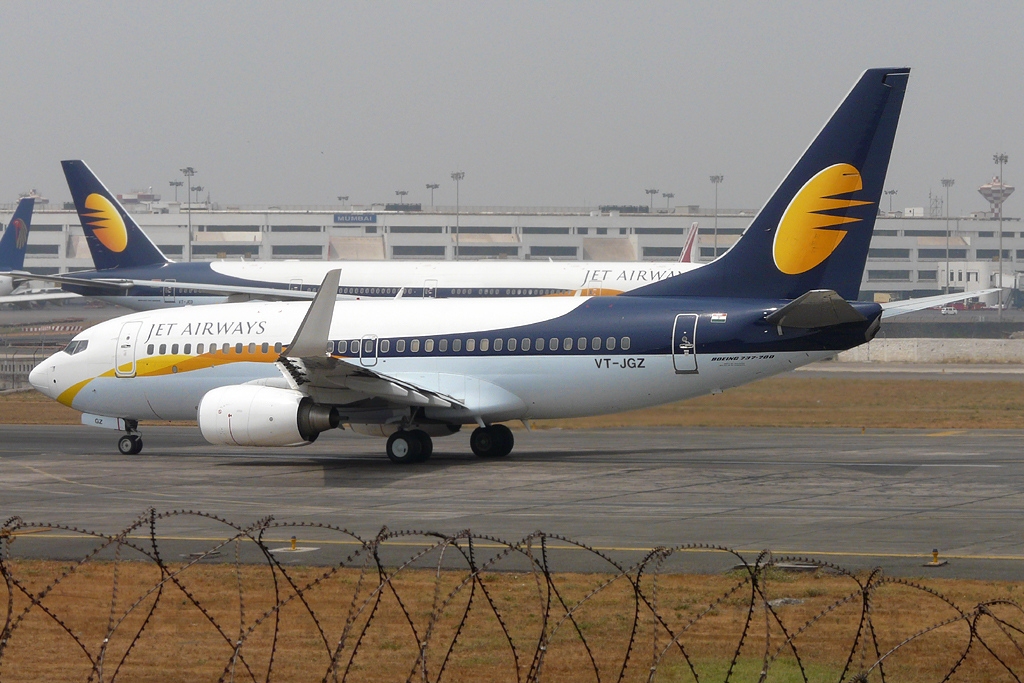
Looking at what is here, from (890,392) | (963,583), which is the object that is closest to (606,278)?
(890,392)

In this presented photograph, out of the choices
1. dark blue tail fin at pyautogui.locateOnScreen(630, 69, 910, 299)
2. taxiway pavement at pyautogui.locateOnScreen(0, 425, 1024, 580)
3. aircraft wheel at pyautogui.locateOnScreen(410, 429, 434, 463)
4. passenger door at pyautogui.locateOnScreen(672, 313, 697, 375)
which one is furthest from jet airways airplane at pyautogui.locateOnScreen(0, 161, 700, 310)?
passenger door at pyautogui.locateOnScreen(672, 313, 697, 375)

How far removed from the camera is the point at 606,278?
5422cm

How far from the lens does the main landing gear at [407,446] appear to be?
100ft

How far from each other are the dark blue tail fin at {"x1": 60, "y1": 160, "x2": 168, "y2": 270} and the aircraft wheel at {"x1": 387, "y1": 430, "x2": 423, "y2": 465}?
1279 inches

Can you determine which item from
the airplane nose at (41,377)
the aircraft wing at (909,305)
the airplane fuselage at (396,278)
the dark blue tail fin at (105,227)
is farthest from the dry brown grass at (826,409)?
the airplane nose at (41,377)

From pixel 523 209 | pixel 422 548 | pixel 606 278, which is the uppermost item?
pixel 523 209

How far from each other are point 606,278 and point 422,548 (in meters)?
36.3

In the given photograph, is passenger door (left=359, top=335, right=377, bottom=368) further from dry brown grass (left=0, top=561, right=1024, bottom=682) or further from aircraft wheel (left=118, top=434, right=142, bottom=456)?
dry brown grass (left=0, top=561, right=1024, bottom=682)

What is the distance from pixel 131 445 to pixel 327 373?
8685 millimetres

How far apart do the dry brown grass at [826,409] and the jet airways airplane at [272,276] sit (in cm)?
926

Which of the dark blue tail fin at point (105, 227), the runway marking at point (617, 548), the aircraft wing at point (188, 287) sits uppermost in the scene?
the dark blue tail fin at point (105, 227)

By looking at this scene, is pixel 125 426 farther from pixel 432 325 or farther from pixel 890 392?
pixel 890 392

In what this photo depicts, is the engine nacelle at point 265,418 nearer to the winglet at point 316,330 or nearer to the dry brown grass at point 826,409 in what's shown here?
the winglet at point 316,330

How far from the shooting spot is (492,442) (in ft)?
105
